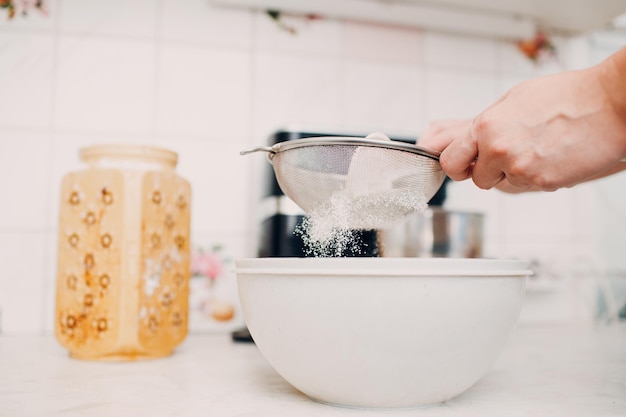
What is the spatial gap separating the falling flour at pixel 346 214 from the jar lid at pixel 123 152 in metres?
0.22

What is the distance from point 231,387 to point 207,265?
0.52m

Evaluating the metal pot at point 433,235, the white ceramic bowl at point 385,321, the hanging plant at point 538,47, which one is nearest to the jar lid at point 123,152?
the white ceramic bowl at point 385,321

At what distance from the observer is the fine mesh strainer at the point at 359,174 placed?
622 mm

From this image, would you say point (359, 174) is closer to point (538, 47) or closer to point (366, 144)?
point (366, 144)

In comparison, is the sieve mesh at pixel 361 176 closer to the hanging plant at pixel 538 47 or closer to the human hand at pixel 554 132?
the human hand at pixel 554 132

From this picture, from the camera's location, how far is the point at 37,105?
3.34 ft

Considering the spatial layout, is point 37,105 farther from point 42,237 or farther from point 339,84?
point 339,84

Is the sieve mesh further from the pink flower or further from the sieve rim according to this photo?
the pink flower

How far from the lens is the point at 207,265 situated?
108cm

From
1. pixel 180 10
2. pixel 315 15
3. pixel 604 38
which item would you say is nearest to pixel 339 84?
pixel 315 15

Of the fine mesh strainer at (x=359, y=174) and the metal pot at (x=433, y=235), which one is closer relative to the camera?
the fine mesh strainer at (x=359, y=174)

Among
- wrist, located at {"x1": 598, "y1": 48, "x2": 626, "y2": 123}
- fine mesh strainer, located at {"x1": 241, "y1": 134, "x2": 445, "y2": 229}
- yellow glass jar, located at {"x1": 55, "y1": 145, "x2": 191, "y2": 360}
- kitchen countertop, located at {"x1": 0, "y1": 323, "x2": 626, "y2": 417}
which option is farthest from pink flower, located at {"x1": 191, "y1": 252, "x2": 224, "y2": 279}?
wrist, located at {"x1": 598, "y1": 48, "x2": 626, "y2": 123}

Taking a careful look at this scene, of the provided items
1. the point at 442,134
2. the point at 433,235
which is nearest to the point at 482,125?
the point at 442,134

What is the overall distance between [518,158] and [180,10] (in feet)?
2.62
